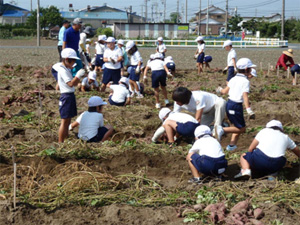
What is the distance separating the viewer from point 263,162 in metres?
6.05

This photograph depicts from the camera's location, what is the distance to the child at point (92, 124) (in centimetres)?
763

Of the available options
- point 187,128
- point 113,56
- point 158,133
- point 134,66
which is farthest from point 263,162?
point 134,66

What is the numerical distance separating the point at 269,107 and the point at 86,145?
5368 mm

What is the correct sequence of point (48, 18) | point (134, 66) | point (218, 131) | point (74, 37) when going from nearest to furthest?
point (218, 131), point (74, 37), point (134, 66), point (48, 18)

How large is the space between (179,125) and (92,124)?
54.1 inches

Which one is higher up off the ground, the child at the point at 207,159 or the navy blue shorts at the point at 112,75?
the navy blue shorts at the point at 112,75

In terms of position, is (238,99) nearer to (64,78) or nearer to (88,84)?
(64,78)

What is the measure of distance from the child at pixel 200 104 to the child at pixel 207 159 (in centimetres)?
149

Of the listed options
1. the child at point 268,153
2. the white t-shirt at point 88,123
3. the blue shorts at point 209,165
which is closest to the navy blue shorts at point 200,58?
the white t-shirt at point 88,123

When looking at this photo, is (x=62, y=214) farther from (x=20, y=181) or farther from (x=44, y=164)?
(x=44, y=164)

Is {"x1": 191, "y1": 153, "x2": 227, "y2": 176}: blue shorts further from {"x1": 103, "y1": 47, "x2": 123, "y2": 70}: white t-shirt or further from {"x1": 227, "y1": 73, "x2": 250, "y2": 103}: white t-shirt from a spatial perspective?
{"x1": 103, "y1": 47, "x2": 123, "y2": 70}: white t-shirt

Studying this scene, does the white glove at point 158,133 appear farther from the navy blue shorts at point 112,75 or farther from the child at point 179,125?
the navy blue shorts at point 112,75

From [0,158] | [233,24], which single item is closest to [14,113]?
[0,158]

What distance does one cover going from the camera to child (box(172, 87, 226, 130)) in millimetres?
7500
